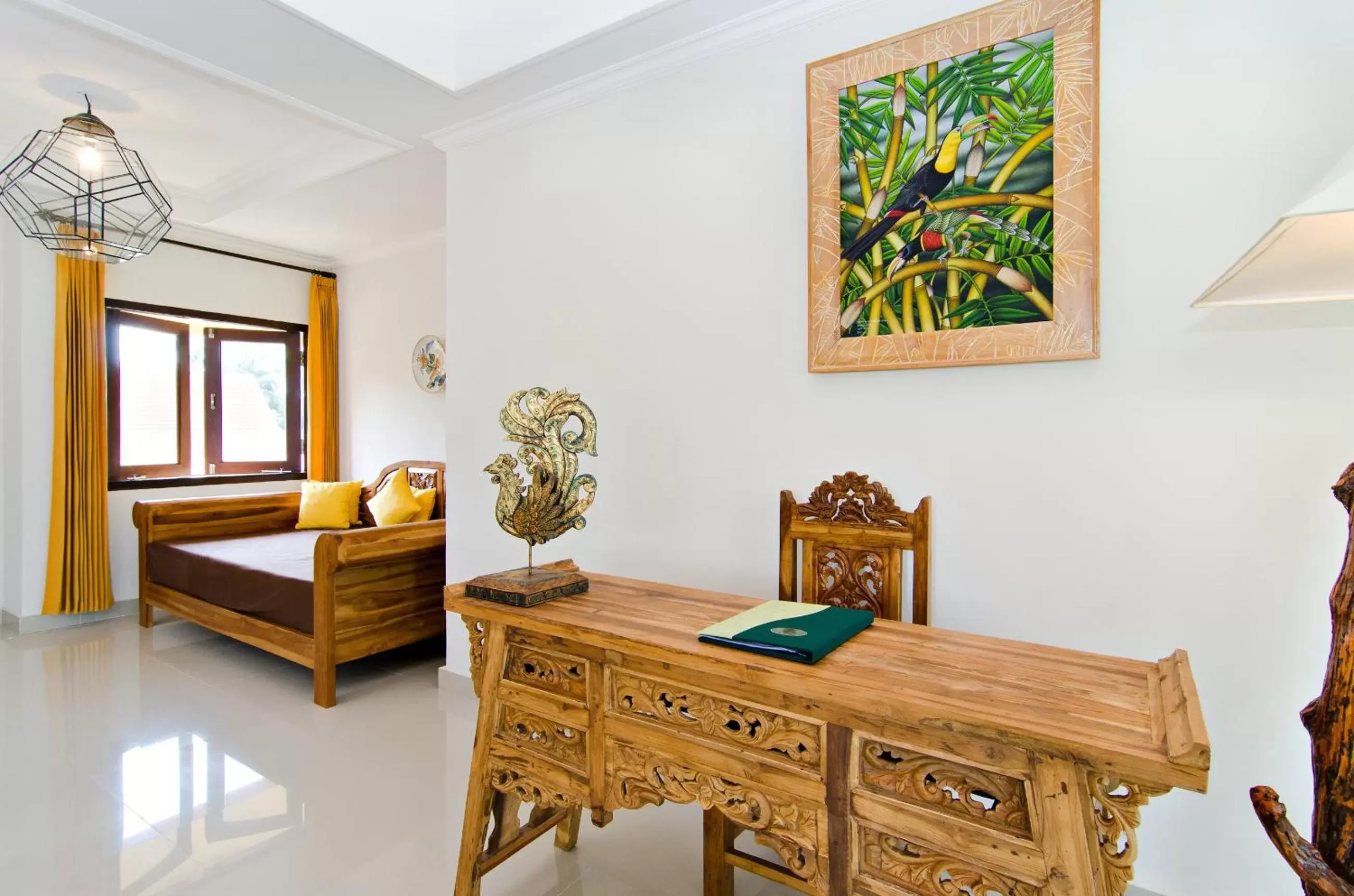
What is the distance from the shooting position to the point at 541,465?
1825mm

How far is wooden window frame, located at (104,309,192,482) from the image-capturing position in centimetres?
456

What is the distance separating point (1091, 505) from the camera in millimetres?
1818

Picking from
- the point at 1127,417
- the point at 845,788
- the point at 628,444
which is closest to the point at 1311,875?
the point at 845,788

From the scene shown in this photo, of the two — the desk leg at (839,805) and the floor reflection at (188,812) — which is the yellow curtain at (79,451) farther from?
the desk leg at (839,805)

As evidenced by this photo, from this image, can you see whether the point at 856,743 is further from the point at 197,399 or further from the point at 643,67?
the point at 197,399

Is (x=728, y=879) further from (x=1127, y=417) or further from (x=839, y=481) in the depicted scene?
(x=1127, y=417)

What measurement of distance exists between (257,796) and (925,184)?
117 inches

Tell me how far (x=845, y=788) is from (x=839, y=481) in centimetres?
95

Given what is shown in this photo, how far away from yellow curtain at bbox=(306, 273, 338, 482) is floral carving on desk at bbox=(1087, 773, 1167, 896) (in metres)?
5.79

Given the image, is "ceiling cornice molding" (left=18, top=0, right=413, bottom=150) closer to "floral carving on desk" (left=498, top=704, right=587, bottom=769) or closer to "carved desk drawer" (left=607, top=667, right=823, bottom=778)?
"floral carving on desk" (left=498, top=704, right=587, bottom=769)

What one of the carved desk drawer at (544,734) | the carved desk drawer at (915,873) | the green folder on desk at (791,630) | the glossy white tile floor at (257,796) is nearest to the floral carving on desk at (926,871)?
the carved desk drawer at (915,873)

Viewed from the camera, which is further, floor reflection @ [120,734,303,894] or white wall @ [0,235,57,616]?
white wall @ [0,235,57,616]

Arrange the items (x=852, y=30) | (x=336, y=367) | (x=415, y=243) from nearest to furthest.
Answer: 1. (x=852, y=30)
2. (x=415, y=243)
3. (x=336, y=367)

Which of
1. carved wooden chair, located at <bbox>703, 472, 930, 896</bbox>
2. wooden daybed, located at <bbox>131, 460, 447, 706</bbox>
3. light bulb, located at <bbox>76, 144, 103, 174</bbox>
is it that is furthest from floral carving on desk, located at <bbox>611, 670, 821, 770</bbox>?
light bulb, located at <bbox>76, 144, 103, 174</bbox>
